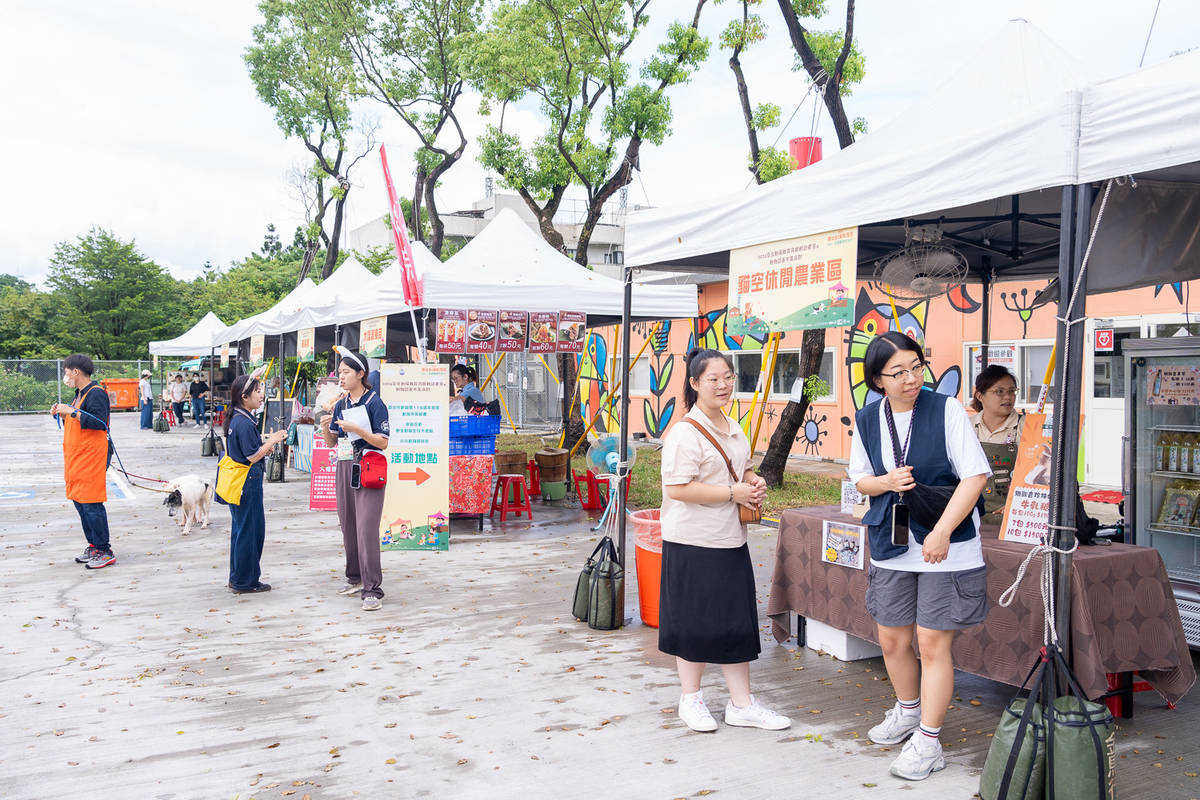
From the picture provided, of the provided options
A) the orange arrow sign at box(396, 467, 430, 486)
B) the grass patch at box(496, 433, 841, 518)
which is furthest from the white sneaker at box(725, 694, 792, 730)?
the grass patch at box(496, 433, 841, 518)

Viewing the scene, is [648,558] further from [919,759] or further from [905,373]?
[905,373]

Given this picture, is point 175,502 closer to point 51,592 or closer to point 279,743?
point 51,592

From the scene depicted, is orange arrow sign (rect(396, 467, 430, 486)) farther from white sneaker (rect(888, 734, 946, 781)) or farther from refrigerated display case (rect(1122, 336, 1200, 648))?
refrigerated display case (rect(1122, 336, 1200, 648))

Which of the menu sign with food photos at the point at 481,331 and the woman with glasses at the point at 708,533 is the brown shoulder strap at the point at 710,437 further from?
the menu sign with food photos at the point at 481,331

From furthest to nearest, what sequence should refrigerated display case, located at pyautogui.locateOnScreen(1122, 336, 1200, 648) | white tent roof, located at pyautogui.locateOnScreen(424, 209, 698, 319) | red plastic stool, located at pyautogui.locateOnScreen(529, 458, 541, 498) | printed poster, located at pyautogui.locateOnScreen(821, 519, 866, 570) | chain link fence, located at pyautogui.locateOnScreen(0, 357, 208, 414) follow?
chain link fence, located at pyautogui.locateOnScreen(0, 357, 208, 414), red plastic stool, located at pyautogui.locateOnScreen(529, 458, 541, 498), white tent roof, located at pyautogui.locateOnScreen(424, 209, 698, 319), refrigerated display case, located at pyautogui.locateOnScreen(1122, 336, 1200, 648), printed poster, located at pyautogui.locateOnScreen(821, 519, 866, 570)

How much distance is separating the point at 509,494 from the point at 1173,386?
705 centimetres

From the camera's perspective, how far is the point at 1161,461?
5.58 m

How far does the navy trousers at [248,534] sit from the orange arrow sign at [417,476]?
1475 millimetres

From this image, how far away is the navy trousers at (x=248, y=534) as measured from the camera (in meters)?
6.70

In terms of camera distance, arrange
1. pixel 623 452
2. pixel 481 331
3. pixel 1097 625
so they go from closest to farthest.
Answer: pixel 1097 625 < pixel 623 452 < pixel 481 331

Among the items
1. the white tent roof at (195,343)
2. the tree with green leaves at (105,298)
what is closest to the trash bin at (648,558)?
the white tent roof at (195,343)

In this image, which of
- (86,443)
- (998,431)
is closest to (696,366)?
(998,431)

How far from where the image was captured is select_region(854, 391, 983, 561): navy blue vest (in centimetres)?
342

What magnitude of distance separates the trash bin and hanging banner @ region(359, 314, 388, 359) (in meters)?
5.99
